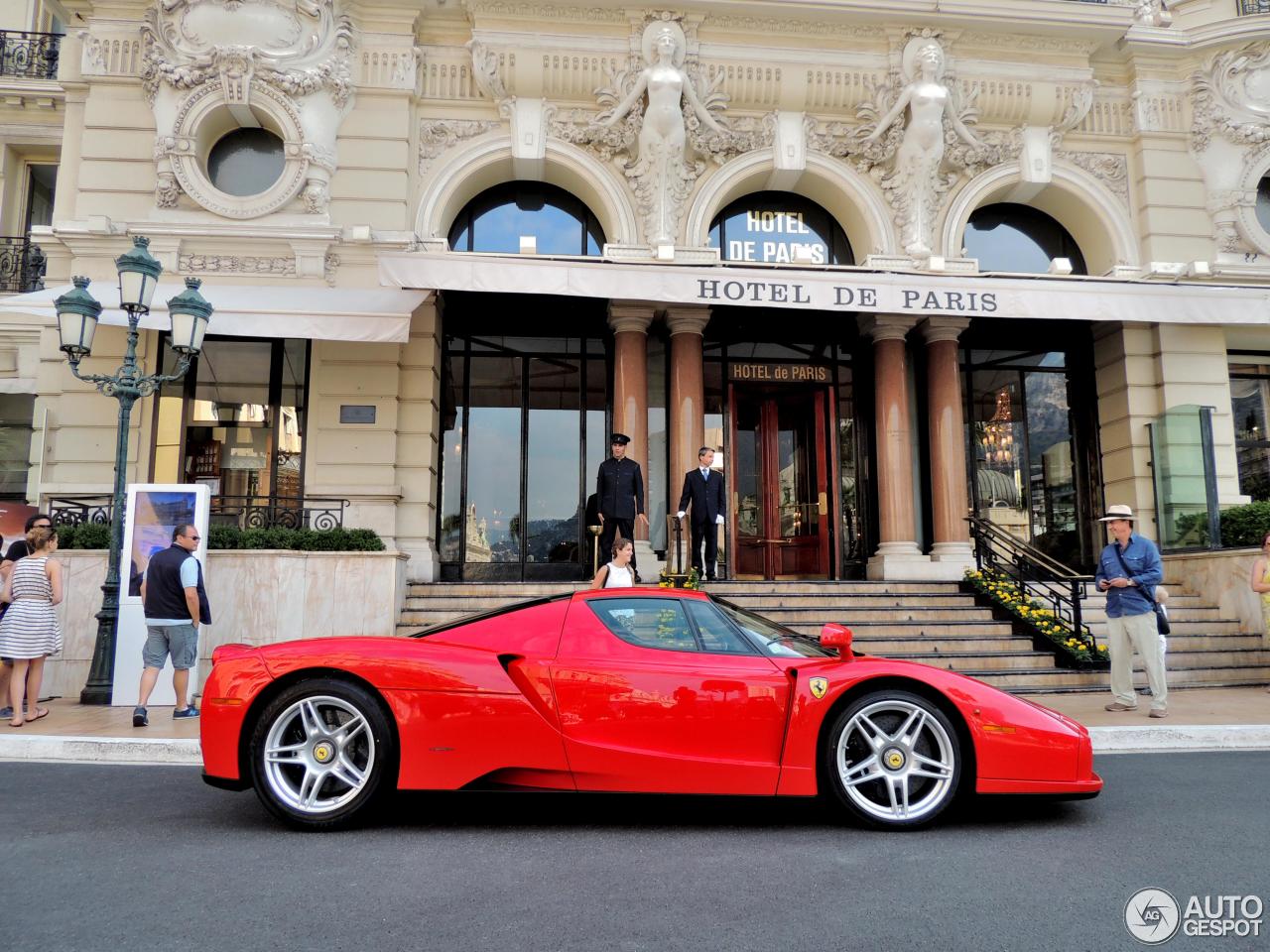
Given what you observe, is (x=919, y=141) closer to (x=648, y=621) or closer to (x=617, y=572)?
(x=617, y=572)

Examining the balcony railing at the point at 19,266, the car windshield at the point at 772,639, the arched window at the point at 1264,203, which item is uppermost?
the arched window at the point at 1264,203

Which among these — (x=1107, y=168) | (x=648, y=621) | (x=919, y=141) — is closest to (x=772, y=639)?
(x=648, y=621)

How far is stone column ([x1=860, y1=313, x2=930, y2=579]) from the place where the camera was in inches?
515

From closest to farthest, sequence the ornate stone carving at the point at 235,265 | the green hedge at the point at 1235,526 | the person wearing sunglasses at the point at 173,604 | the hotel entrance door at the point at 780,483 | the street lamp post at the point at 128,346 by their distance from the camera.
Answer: the person wearing sunglasses at the point at 173,604
the street lamp post at the point at 128,346
the green hedge at the point at 1235,526
the ornate stone carving at the point at 235,265
the hotel entrance door at the point at 780,483

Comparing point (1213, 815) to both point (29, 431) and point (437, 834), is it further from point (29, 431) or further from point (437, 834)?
point (29, 431)

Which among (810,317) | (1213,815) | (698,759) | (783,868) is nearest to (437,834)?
(698,759)

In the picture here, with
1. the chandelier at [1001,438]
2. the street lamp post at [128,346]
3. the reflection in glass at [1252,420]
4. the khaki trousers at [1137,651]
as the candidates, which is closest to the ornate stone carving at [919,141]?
the chandelier at [1001,438]

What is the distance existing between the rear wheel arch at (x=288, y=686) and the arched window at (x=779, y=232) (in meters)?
11.5

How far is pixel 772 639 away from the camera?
4.59 metres

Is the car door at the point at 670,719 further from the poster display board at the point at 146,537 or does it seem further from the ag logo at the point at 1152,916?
the poster display board at the point at 146,537

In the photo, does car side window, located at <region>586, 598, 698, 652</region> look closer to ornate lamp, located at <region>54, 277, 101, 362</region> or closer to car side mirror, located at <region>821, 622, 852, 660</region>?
car side mirror, located at <region>821, 622, 852, 660</region>

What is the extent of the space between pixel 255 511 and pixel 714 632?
959 cm

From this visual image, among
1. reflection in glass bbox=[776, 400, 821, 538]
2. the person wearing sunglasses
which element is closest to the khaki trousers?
reflection in glass bbox=[776, 400, 821, 538]

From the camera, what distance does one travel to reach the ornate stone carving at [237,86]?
1239 cm
